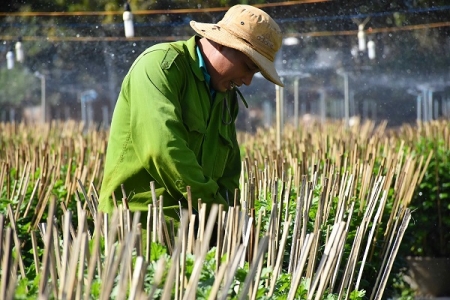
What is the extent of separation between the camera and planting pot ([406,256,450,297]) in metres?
6.75

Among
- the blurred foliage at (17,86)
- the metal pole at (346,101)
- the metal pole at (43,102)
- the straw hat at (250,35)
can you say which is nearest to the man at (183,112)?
the straw hat at (250,35)

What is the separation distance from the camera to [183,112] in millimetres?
3158

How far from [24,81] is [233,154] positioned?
9.20 metres

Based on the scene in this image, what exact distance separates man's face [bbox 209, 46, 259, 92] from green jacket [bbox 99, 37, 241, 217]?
0.06 m

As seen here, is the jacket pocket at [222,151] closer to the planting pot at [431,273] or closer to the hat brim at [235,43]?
the hat brim at [235,43]

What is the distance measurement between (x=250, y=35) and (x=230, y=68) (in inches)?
5.4

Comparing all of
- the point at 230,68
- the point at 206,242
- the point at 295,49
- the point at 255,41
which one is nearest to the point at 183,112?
the point at 230,68

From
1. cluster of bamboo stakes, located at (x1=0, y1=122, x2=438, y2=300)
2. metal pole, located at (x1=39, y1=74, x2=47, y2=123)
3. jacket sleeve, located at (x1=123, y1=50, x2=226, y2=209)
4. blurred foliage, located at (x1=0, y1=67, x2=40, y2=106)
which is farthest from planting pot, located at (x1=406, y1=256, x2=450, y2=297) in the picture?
blurred foliage, located at (x1=0, y1=67, x2=40, y2=106)

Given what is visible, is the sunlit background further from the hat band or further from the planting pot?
the hat band

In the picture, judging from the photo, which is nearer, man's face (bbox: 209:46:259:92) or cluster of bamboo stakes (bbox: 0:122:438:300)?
cluster of bamboo stakes (bbox: 0:122:438:300)

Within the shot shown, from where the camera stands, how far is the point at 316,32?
986cm

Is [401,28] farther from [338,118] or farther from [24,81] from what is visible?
[24,81]

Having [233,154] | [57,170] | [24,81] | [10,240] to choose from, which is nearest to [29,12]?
[24,81]

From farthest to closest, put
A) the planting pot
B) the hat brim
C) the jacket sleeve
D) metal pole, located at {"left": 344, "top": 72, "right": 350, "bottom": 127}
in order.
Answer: metal pole, located at {"left": 344, "top": 72, "right": 350, "bottom": 127}
the planting pot
the hat brim
the jacket sleeve
